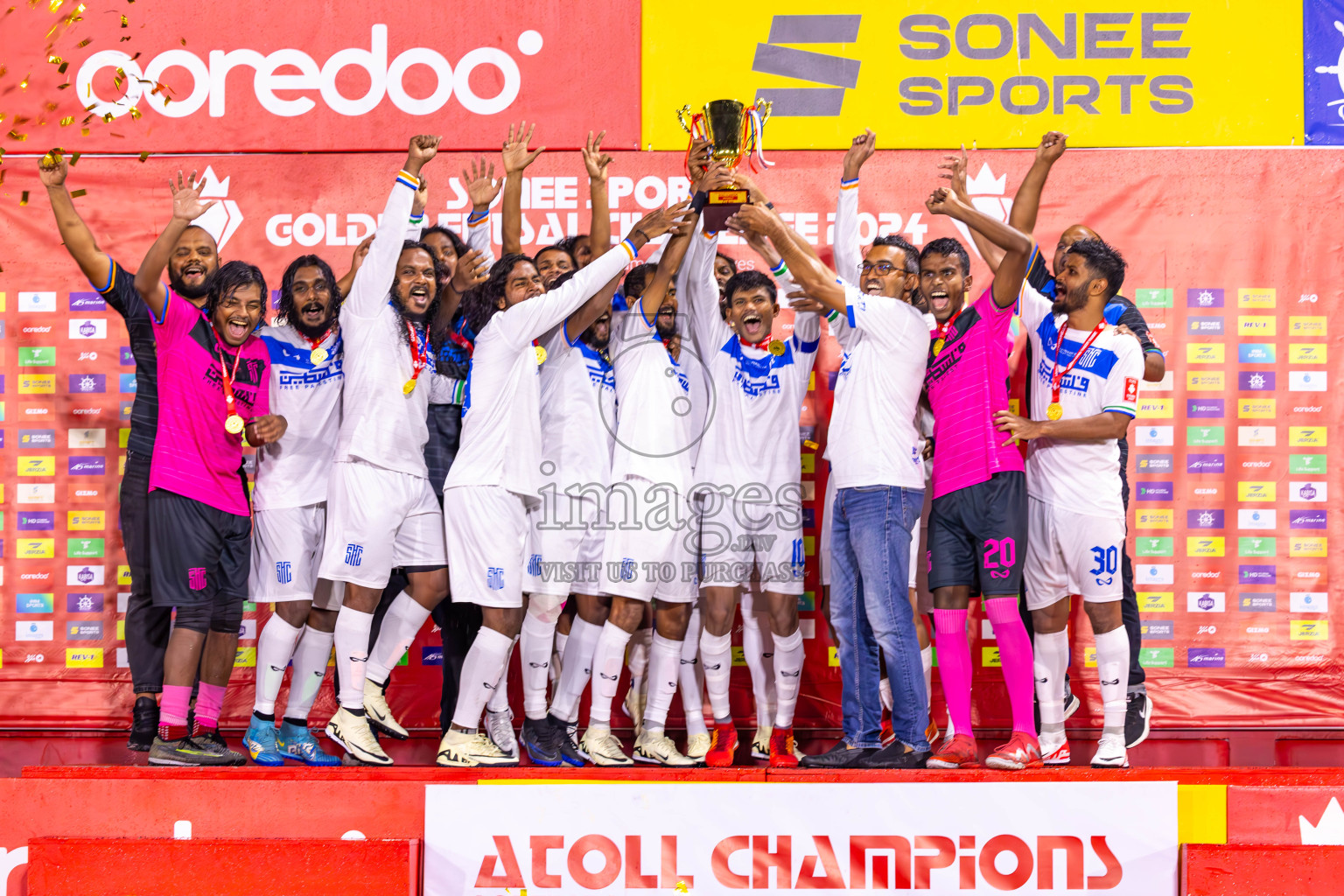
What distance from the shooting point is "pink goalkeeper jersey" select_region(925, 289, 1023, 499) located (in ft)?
14.8

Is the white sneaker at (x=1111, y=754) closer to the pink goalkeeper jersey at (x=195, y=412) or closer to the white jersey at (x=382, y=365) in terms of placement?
the white jersey at (x=382, y=365)

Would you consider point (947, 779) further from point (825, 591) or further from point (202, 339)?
point (202, 339)

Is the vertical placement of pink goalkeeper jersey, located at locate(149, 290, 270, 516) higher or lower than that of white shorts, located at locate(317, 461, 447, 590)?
higher

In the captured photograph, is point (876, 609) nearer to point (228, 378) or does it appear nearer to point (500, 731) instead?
point (500, 731)

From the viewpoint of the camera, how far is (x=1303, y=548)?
5.83 m

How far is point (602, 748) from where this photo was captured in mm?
4801

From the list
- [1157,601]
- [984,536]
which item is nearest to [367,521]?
[984,536]

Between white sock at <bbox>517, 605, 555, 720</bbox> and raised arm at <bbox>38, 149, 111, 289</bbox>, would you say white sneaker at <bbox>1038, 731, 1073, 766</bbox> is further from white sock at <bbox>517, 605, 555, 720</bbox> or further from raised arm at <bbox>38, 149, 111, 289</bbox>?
raised arm at <bbox>38, 149, 111, 289</bbox>

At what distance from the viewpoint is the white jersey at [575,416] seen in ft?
16.2

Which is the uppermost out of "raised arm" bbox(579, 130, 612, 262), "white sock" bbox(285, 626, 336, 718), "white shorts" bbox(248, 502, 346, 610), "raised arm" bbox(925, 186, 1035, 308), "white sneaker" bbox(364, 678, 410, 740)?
"raised arm" bbox(579, 130, 612, 262)

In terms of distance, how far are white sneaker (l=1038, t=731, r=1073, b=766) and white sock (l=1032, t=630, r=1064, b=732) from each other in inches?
1.1

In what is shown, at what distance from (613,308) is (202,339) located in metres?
1.94

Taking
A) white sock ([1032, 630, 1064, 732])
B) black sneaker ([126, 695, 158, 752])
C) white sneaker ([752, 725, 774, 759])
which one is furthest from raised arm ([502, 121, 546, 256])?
white sock ([1032, 630, 1064, 732])

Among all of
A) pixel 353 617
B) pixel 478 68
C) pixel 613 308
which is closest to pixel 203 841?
pixel 353 617
